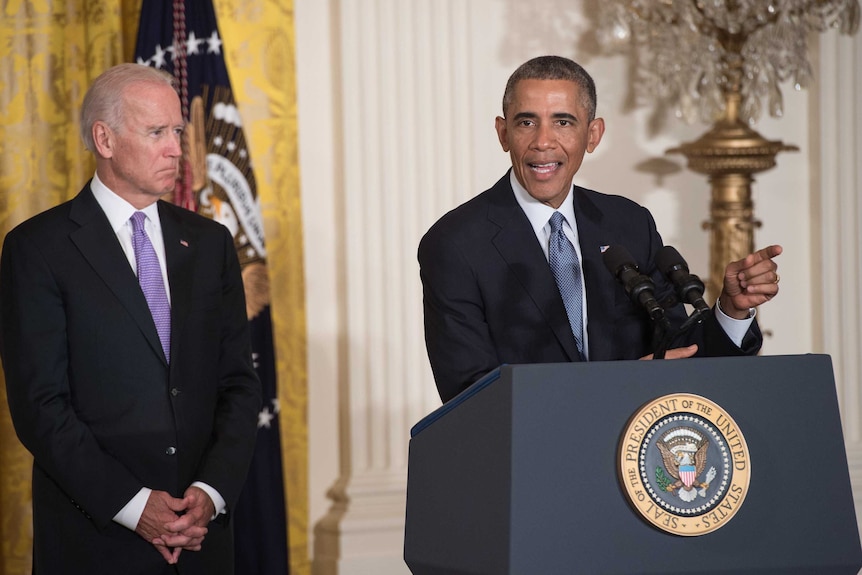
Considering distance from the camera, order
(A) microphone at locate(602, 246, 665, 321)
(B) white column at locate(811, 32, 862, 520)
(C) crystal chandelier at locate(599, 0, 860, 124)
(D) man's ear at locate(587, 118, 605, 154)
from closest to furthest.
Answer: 1. (A) microphone at locate(602, 246, 665, 321)
2. (D) man's ear at locate(587, 118, 605, 154)
3. (C) crystal chandelier at locate(599, 0, 860, 124)
4. (B) white column at locate(811, 32, 862, 520)

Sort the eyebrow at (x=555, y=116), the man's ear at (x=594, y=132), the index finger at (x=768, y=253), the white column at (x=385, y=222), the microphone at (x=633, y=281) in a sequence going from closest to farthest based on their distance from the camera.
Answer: the microphone at (x=633, y=281) < the index finger at (x=768, y=253) < the eyebrow at (x=555, y=116) < the man's ear at (x=594, y=132) < the white column at (x=385, y=222)

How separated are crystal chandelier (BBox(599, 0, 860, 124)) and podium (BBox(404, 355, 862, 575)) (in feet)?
8.36

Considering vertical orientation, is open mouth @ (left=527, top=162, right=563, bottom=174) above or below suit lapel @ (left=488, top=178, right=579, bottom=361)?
above

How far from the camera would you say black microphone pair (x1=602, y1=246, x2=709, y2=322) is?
193 centimetres

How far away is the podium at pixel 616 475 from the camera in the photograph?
1.75m

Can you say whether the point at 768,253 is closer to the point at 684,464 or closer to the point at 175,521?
the point at 684,464


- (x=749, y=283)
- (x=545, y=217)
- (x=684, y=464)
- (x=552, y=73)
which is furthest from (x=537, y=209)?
(x=684, y=464)

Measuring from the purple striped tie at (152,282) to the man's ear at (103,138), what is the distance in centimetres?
15

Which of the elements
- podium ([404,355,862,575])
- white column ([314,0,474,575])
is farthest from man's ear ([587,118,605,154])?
white column ([314,0,474,575])

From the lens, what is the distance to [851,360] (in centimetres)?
472

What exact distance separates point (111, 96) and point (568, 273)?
44.6 inches

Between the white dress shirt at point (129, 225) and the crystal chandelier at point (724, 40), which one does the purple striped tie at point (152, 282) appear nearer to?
the white dress shirt at point (129, 225)

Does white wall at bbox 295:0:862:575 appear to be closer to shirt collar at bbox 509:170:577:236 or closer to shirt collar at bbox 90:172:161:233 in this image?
shirt collar at bbox 90:172:161:233

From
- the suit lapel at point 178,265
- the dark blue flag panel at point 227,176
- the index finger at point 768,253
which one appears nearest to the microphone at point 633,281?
the index finger at point 768,253
